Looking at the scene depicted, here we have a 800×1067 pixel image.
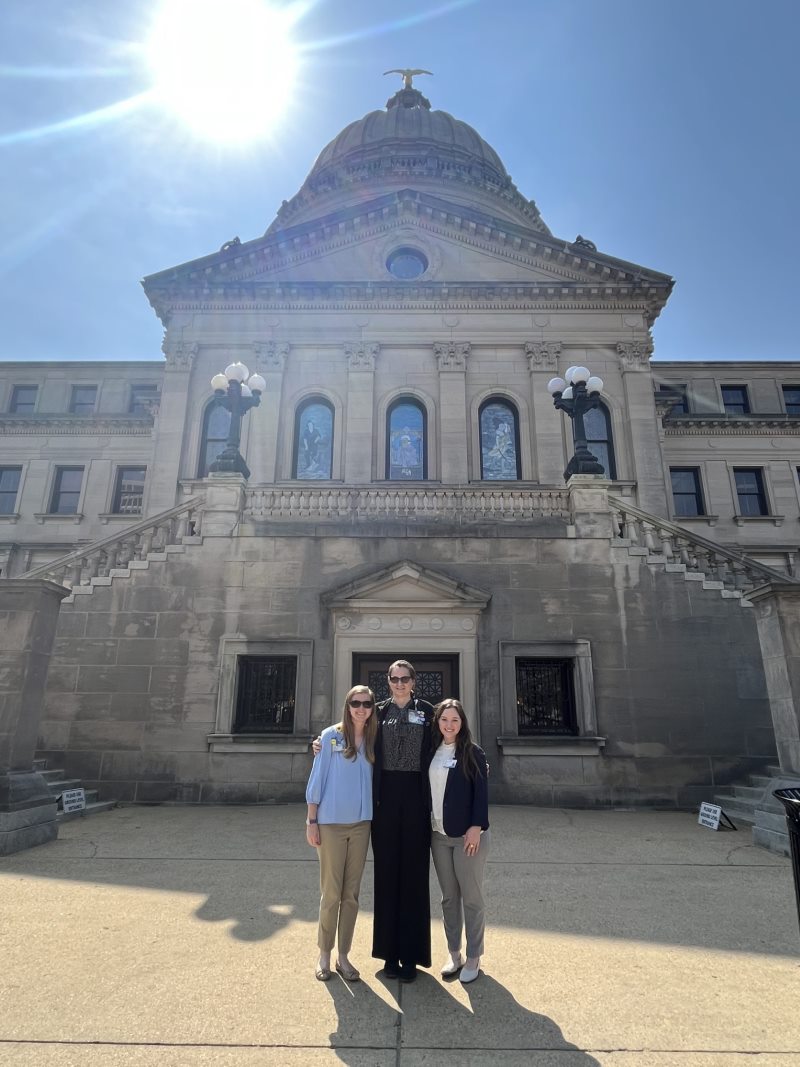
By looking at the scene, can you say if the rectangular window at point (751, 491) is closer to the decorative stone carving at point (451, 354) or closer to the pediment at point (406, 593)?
the decorative stone carving at point (451, 354)

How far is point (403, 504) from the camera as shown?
13977 mm

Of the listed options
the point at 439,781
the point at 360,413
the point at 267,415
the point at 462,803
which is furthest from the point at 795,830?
the point at 267,415

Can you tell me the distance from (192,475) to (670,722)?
16.5 m

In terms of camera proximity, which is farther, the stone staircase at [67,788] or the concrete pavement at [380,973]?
the stone staircase at [67,788]

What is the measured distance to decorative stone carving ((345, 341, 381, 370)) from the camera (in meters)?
22.5

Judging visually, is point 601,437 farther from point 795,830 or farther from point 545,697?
point 795,830

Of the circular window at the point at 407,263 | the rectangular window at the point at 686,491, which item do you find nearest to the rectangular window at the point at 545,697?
the circular window at the point at 407,263

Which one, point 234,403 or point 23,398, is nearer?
point 234,403

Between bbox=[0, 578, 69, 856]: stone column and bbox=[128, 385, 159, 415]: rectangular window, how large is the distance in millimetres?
23310

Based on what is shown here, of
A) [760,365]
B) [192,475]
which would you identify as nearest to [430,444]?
[192,475]

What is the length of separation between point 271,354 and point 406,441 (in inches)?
235

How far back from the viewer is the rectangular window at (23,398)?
32.0 meters

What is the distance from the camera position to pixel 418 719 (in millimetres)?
4645

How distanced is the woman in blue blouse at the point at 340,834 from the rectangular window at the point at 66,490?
28733mm
